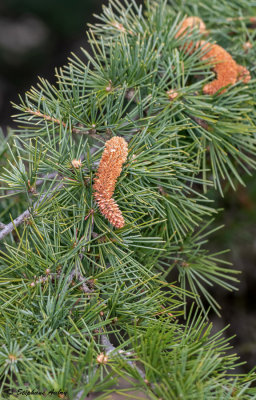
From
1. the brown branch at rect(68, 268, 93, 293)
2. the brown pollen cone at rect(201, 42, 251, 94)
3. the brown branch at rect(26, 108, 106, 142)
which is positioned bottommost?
the brown branch at rect(68, 268, 93, 293)

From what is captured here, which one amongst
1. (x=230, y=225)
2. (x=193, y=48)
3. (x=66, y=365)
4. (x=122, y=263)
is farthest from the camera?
(x=230, y=225)

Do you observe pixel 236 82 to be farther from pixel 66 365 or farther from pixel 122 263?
pixel 66 365

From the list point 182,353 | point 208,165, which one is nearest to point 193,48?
point 208,165

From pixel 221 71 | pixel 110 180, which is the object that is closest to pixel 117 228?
pixel 110 180

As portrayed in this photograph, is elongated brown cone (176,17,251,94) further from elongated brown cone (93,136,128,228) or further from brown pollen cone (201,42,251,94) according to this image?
elongated brown cone (93,136,128,228)

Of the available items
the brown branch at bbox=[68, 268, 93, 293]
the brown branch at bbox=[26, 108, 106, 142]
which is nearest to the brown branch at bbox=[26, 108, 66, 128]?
the brown branch at bbox=[26, 108, 106, 142]

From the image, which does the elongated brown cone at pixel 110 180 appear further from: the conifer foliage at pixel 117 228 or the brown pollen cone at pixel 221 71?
the brown pollen cone at pixel 221 71

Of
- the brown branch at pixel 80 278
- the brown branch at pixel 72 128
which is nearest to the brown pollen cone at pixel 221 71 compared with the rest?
the brown branch at pixel 72 128
